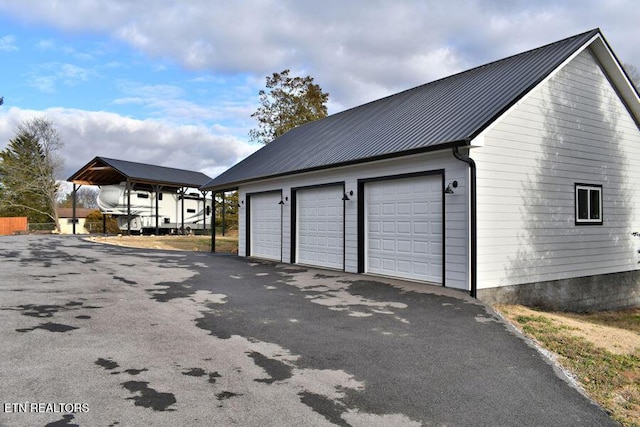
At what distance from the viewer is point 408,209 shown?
375 inches

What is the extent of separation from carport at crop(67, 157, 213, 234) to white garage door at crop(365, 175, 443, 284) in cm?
2204

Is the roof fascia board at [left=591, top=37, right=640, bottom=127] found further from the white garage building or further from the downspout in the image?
the downspout

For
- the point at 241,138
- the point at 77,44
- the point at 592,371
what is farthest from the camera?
the point at 241,138

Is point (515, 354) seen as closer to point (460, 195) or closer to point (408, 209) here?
point (460, 195)

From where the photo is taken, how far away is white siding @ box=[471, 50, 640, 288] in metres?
8.36

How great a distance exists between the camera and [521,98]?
8.61 m

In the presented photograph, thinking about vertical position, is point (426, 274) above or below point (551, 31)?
below

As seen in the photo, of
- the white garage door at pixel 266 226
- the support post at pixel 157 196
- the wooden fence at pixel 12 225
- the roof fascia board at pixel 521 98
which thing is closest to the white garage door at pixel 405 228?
the roof fascia board at pixel 521 98

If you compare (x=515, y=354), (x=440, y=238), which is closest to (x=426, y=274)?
(x=440, y=238)

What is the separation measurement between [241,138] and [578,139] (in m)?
27.4

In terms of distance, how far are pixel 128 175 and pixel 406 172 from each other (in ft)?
79.2

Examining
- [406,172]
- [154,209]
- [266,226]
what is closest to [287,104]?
[154,209]

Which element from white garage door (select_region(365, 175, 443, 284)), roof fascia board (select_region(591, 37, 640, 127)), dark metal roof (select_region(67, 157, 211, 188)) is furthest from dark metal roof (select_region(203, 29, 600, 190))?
dark metal roof (select_region(67, 157, 211, 188))

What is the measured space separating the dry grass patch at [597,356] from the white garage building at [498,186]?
5.05 ft
